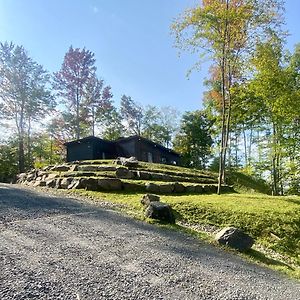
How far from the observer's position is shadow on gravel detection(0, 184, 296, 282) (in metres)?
4.76

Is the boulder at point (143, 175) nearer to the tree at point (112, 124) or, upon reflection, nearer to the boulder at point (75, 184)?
the boulder at point (75, 184)

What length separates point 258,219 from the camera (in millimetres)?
7477

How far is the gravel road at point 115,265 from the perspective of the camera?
3.21 m

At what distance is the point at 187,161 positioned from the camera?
102 feet

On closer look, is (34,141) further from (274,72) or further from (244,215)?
(244,215)

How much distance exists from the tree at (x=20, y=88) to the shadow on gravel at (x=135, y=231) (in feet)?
68.7

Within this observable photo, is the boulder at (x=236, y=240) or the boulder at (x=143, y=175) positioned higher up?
the boulder at (x=143, y=175)

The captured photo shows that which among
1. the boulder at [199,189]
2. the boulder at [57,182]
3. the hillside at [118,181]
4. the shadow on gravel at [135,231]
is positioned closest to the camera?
the shadow on gravel at [135,231]

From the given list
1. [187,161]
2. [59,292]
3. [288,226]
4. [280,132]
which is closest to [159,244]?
[59,292]

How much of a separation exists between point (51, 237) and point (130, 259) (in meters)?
1.43

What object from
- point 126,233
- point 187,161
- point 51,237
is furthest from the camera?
point 187,161

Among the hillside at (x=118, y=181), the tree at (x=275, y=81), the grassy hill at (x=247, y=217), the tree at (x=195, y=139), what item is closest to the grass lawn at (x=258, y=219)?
the grassy hill at (x=247, y=217)

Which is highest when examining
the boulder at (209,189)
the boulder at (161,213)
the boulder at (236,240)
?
the boulder at (209,189)

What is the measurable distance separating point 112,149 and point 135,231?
21.5m
